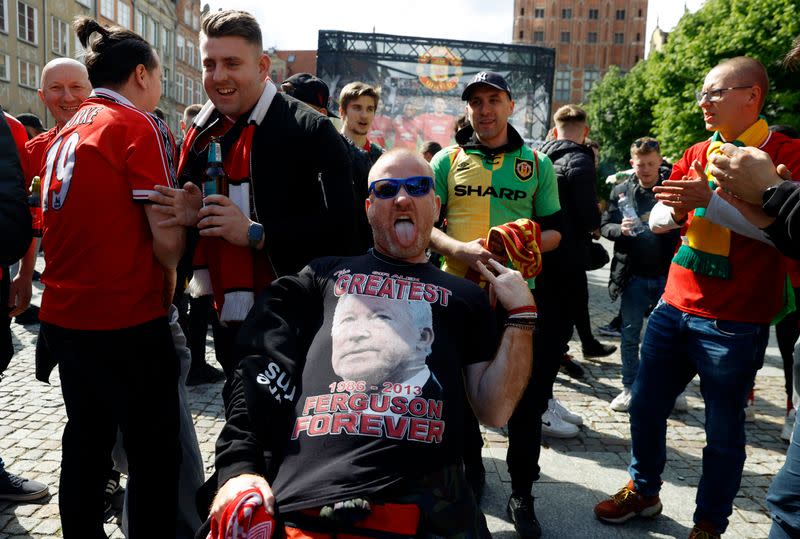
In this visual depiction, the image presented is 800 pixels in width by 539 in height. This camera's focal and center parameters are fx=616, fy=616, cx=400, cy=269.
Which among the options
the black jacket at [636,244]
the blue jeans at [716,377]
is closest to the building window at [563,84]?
the black jacket at [636,244]

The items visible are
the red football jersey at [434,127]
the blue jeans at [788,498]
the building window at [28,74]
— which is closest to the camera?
the blue jeans at [788,498]

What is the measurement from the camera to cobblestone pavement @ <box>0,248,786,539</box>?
322 centimetres

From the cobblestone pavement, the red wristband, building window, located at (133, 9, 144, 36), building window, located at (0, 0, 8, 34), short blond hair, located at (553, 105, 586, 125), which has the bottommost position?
the cobblestone pavement

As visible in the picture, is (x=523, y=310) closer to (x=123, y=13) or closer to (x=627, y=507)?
(x=627, y=507)

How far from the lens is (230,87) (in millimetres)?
2344

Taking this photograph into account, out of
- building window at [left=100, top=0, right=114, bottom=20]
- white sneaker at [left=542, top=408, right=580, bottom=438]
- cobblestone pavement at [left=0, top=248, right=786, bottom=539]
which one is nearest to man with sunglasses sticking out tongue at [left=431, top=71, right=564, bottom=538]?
cobblestone pavement at [left=0, top=248, right=786, bottom=539]

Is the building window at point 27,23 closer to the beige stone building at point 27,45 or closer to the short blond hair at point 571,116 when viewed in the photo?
the beige stone building at point 27,45

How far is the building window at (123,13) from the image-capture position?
3834 centimetres

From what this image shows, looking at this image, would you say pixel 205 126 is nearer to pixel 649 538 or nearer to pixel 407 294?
pixel 407 294

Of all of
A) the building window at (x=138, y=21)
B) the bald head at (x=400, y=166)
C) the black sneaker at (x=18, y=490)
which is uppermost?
the building window at (x=138, y=21)

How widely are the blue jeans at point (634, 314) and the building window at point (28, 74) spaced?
3105 centimetres

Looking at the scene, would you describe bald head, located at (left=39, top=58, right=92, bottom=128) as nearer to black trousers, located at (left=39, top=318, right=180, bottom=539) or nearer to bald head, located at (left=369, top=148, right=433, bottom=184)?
black trousers, located at (left=39, top=318, right=180, bottom=539)

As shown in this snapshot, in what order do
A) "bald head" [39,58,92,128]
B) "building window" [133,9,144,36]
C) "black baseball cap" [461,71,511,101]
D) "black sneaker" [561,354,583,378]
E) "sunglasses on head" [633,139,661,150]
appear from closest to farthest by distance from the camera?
1. "black baseball cap" [461,71,511,101]
2. "bald head" [39,58,92,128]
3. "sunglasses on head" [633,139,661,150]
4. "black sneaker" [561,354,583,378]
5. "building window" [133,9,144,36]

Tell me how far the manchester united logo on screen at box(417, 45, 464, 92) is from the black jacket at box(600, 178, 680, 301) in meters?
25.1
